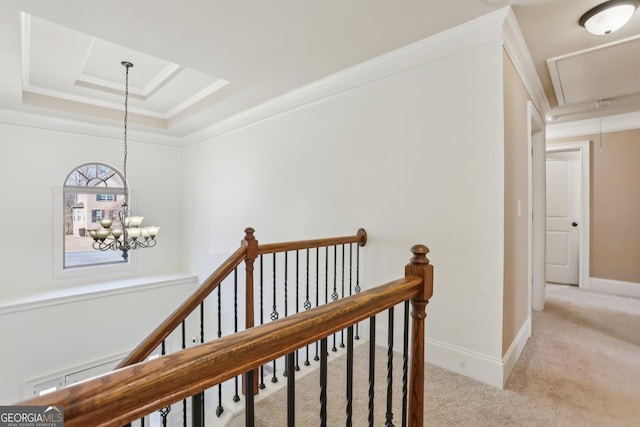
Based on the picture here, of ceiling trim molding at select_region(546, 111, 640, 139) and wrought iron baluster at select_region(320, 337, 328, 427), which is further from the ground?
ceiling trim molding at select_region(546, 111, 640, 139)

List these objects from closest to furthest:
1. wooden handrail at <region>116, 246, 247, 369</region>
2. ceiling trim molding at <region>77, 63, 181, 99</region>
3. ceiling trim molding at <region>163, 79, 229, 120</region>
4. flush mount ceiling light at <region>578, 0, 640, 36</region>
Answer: wooden handrail at <region>116, 246, 247, 369</region>, flush mount ceiling light at <region>578, 0, 640, 36</region>, ceiling trim molding at <region>77, 63, 181, 99</region>, ceiling trim molding at <region>163, 79, 229, 120</region>

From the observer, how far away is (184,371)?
561mm

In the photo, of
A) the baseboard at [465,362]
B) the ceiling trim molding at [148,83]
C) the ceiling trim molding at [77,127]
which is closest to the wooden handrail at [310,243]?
the baseboard at [465,362]

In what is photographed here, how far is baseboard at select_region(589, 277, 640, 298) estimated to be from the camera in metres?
3.97

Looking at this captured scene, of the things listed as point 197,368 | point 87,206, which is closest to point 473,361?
point 197,368

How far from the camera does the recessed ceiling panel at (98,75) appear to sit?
8.70 ft

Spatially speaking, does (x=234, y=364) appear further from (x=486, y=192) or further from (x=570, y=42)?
(x=570, y=42)

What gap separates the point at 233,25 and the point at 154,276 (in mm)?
4141

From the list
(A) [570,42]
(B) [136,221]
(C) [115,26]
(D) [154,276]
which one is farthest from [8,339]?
(A) [570,42]

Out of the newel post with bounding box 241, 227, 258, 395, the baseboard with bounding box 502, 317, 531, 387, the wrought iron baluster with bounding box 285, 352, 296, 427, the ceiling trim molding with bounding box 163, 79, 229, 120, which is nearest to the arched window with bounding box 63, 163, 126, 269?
the ceiling trim molding with bounding box 163, 79, 229, 120

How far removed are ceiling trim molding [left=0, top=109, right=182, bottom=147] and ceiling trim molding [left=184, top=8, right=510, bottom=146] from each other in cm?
209

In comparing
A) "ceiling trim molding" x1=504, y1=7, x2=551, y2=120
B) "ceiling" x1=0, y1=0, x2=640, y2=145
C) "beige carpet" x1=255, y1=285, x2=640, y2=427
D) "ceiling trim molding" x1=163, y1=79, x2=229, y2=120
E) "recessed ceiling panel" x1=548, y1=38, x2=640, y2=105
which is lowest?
"beige carpet" x1=255, y1=285, x2=640, y2=427

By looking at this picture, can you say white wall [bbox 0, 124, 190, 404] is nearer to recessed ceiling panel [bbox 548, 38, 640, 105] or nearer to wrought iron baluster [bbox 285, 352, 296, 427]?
wrought iron baluster [bbox 285, 352, 296, 427]

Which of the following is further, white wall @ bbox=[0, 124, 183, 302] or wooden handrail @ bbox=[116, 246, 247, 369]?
white wall @ bbox=[0, 124, 183, 302]
